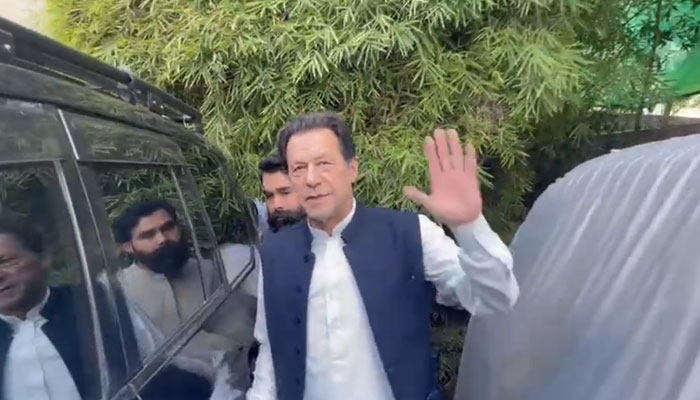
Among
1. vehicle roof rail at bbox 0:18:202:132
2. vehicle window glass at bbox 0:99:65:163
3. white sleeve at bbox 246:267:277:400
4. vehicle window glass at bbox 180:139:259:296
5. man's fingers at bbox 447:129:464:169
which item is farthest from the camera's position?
vehicle window glass at bbox 180:139:259:296

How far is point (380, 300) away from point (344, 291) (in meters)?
0.10

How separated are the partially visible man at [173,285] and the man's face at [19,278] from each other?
0.22 meters

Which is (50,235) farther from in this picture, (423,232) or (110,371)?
(423,232)

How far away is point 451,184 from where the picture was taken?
6.41ft

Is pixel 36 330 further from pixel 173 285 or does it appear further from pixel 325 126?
pixel 325 126

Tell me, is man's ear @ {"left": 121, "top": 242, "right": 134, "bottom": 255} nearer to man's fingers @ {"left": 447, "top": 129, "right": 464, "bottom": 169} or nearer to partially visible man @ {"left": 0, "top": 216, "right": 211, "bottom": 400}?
partially visible man @ {"left": 0, "top": 216, "right": 211, "bottom": 400}

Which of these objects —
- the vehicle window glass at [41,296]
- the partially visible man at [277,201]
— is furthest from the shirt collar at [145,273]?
the partially visible man at [277,201]

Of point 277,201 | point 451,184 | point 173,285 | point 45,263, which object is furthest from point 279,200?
point 45,263

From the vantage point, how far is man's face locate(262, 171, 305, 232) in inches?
→ 139

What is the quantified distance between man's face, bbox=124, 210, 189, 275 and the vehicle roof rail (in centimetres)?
35

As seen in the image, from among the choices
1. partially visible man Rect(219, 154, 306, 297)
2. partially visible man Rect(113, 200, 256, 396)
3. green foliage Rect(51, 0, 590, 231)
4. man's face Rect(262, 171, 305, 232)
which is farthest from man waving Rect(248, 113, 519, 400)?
green foliage Rect(51, 0, 590, 231)

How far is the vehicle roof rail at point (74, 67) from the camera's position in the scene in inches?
63.3

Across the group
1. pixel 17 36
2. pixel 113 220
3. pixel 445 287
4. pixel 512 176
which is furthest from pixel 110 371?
pixel 512 176

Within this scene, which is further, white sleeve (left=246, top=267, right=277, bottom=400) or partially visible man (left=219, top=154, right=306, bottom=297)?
partially visible man (left=219, top=154, right=306, bottom=297)
